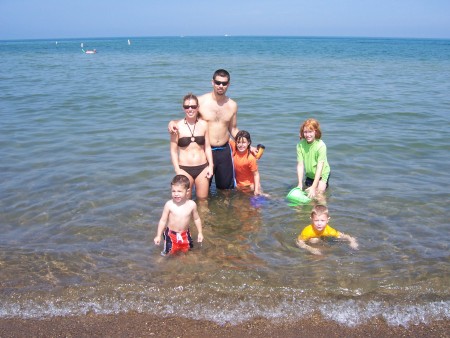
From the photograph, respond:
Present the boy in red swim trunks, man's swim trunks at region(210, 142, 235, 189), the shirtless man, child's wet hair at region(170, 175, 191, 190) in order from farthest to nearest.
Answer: man's swim trunks at region(210, 142, 235, 189)
the shirtless man
the boy in red swim trunks
child's wet hair at region(170, 175, 191, 190)

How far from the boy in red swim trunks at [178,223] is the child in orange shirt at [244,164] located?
1.75m

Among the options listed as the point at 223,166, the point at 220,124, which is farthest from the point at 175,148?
the point at 223,166

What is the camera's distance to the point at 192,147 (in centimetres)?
632

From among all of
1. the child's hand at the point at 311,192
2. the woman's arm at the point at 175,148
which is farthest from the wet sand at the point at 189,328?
the child's hand at the point at 311,192

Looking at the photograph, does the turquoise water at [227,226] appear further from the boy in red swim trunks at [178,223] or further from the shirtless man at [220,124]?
the shirtless man at [220,124]

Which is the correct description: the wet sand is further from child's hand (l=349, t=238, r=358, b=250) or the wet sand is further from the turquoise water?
child's hand (l=349, t=238, r=358, b=250)

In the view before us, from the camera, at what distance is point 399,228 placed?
6078mm

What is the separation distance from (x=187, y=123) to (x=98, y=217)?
188 cm

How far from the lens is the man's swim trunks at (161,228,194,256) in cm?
530

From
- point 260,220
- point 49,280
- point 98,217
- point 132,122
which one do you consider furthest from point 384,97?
point 49,280

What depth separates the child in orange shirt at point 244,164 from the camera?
679cm

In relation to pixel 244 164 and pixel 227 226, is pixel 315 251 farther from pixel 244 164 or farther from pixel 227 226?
pixel 244 164

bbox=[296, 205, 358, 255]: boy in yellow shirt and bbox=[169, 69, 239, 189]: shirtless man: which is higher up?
bbox=[169, 69, 239, 189]: shirtless man

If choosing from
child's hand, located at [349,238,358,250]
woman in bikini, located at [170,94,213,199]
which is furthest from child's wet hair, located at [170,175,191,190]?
child's hand, located at [349,238,358,250]
